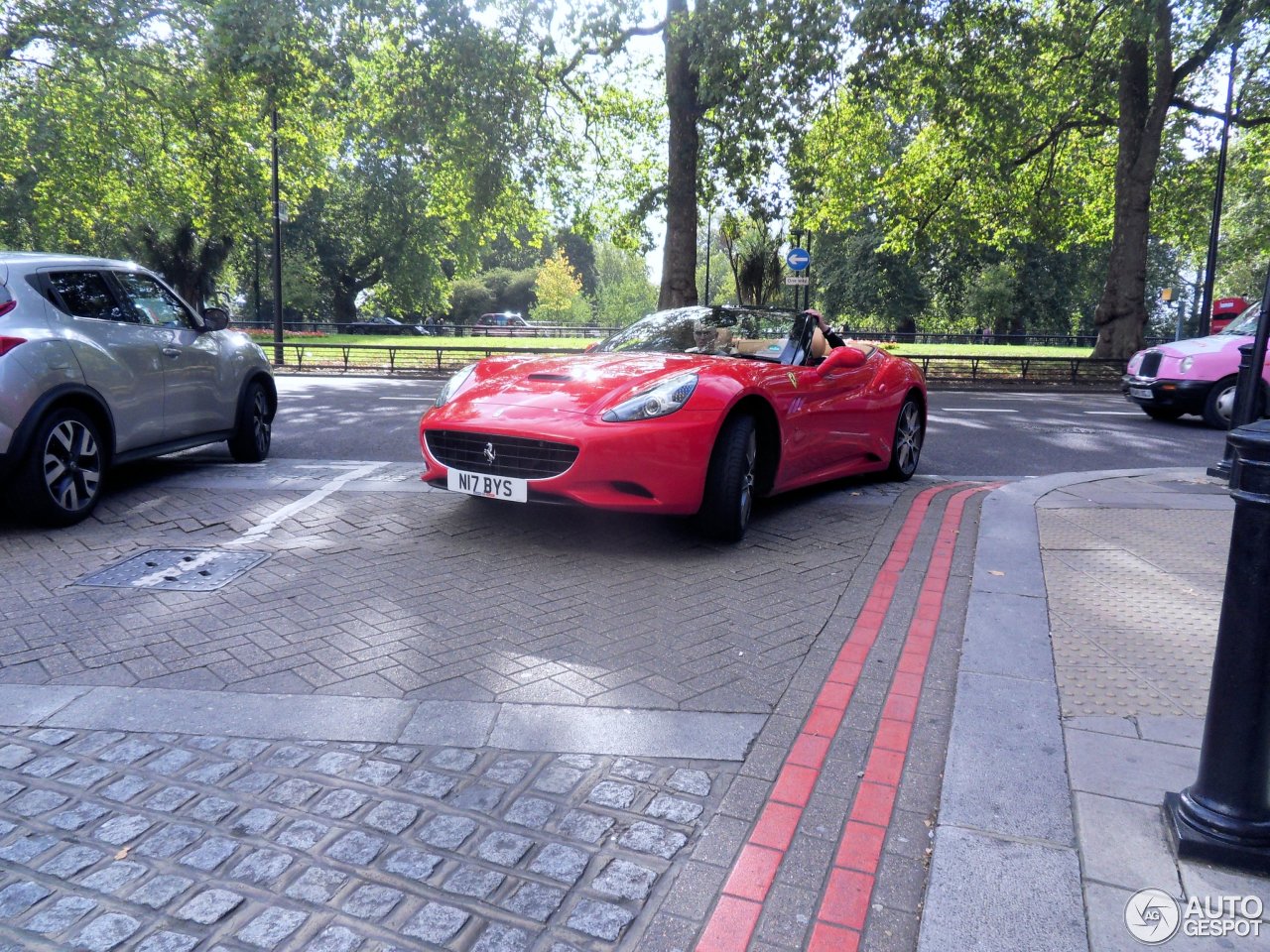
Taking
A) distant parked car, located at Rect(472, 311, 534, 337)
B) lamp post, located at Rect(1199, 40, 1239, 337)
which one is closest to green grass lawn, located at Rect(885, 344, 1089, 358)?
lamp post, located at Rect(1199, 40, 1239, 337)

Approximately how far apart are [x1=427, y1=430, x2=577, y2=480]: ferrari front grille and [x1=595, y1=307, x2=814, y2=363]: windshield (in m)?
1.62

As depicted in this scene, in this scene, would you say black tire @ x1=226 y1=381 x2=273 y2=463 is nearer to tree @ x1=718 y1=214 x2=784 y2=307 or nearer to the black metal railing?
the black metal railing

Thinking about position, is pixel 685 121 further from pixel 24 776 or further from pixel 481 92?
pixel 24 776

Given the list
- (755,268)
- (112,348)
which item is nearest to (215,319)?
(112,348)

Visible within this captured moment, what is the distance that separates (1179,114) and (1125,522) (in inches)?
908

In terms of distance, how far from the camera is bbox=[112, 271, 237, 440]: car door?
689 centimetres

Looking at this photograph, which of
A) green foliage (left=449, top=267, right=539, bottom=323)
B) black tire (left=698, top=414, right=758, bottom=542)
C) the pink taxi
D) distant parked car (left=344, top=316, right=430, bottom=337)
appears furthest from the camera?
green foliage (left=449, top=267, right=539, bottom=323)

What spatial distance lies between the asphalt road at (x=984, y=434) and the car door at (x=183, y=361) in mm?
1321

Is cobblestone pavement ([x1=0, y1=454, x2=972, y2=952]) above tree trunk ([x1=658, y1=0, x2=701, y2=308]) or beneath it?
beneath

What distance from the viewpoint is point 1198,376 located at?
1233 centimetres

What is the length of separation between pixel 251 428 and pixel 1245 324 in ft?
40.7

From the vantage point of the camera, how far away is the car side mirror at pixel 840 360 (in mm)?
6377

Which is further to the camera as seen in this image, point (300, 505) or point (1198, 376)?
point (1198, 376)

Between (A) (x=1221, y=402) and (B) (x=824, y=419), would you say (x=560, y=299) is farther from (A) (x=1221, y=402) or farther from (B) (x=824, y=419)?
(B) (x=824, y=419)
